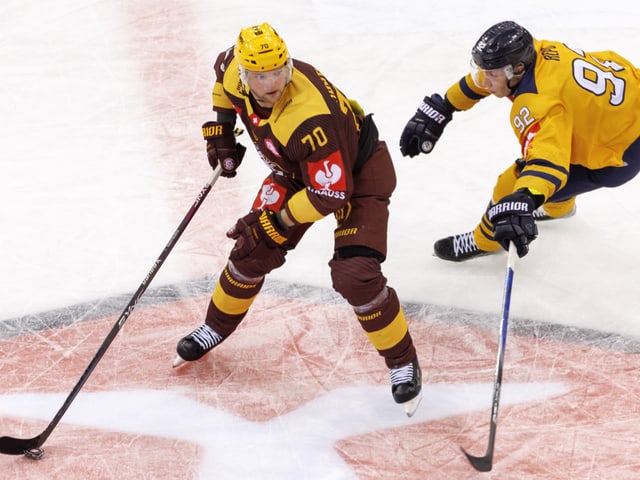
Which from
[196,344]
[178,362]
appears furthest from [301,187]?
[178,362]

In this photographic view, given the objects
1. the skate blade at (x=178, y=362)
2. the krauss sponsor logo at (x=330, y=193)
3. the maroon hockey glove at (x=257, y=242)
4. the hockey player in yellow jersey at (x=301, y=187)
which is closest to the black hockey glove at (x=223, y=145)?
the hockey player in yellow jersey at (x=301, y=187)

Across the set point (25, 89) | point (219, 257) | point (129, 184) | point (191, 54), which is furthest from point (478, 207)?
point (25, 89)

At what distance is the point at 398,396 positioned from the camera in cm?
286

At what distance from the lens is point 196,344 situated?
10.00 ft

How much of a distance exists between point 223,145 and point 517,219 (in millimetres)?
1089

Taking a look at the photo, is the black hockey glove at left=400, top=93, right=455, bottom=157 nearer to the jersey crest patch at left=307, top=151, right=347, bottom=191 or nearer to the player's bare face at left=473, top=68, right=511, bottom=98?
the player's bare face at left=473, top=68, right=511, bottom=98

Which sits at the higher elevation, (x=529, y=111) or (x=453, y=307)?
(x=529, y=111)

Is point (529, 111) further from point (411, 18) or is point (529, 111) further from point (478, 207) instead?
point (411, 18)

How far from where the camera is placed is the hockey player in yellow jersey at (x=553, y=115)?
2707 millimetres

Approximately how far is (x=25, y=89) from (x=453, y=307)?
9.21 feet

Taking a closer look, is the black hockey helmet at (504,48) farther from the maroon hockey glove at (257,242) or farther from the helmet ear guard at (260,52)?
the maroon hockey glove at (257,242)

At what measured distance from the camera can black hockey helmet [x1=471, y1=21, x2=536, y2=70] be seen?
2801 mm

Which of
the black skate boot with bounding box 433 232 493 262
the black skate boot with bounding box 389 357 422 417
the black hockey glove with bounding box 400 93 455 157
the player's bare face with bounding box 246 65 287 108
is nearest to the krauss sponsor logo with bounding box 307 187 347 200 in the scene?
the player's bare face with bounding box 246 65 287 108

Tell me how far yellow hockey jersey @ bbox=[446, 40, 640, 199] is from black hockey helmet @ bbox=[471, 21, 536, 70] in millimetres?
71
